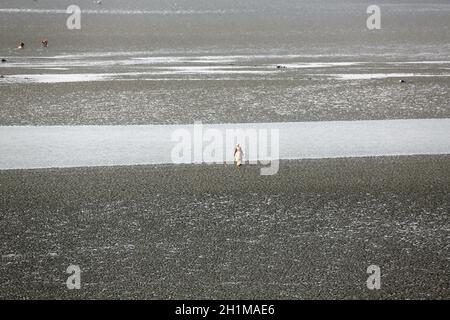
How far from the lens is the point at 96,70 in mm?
20047

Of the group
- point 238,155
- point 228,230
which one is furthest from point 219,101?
point 228,230

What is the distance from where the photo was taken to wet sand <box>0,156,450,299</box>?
22.1 ft

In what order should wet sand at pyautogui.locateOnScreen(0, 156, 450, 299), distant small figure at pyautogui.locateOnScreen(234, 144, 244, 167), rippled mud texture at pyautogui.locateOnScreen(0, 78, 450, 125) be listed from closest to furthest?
1. wet sand at pyautogui.locateOnScreen(0, 156, 450, 299)
2. distant small figure at pyautogui.locateOnScreen(234, 144, 244, 167)
3. rippled mud texture at pyautogui.locateOnScreen(0, 78, 450, 125)

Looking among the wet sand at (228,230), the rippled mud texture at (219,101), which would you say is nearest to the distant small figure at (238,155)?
the wet sand at (228,230)

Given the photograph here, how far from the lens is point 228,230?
8.05m

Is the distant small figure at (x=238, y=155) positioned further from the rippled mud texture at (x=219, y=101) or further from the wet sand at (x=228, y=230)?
the rippled mud texture at (x=219, y=101)

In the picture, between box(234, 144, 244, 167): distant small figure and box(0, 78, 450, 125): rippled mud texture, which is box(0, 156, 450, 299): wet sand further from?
box(0, 78, 450, 125): rippled mud texture

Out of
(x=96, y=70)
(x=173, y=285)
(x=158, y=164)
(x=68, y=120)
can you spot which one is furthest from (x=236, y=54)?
(x=173, y=285)

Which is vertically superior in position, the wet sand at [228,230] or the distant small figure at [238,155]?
the distant small figure at [238,155]

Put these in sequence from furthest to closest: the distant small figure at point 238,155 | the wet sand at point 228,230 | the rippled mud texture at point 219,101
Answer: the rippled mud texture at point 219,101, the distant small figure at point 238,155, the wet sand at point 228,230

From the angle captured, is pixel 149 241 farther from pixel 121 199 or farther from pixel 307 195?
pixel 307 195

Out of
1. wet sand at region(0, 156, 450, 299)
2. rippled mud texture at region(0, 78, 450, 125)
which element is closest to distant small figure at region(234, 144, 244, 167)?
wet sand at region(0, 156, 450, 299)

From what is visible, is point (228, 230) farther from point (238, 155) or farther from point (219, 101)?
point (219, 101)

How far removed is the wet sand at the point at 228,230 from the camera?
6738 millimetres
